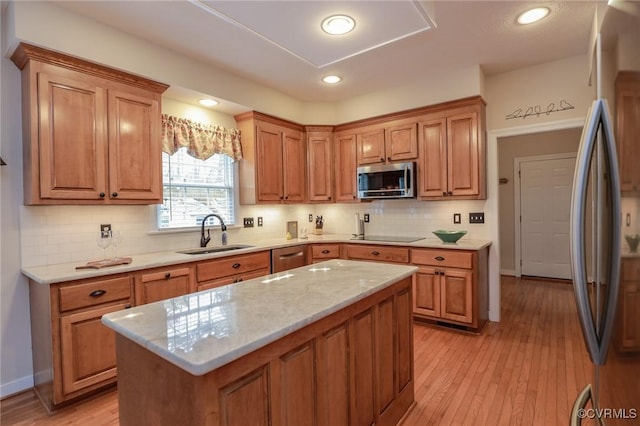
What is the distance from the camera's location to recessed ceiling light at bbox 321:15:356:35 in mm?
2375

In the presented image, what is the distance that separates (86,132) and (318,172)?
2.65 metres

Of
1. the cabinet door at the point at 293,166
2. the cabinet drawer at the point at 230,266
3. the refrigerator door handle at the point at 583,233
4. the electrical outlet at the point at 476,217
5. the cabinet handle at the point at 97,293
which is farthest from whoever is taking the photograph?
the cabinet door at the point at 293,166

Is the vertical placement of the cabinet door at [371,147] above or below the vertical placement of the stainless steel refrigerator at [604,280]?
above

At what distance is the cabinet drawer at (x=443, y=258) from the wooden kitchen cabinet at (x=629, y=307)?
236cm

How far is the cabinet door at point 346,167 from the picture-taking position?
4.27 metres

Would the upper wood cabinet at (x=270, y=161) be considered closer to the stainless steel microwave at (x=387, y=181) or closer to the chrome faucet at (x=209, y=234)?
the chrome faucet at (x=209, y=234)

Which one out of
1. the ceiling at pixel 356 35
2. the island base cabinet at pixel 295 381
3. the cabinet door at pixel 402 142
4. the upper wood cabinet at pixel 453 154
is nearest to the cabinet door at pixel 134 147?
the ceiling at pixel 356 35

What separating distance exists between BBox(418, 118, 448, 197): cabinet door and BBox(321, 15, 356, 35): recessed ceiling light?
161 cm

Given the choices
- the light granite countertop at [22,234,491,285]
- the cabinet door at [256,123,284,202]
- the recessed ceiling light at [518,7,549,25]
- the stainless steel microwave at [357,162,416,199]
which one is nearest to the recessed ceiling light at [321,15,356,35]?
the recessed ceiling light at [518,7,549,25]

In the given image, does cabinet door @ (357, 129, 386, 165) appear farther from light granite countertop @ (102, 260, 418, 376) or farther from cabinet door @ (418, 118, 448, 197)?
light granite countertop @ (102, 260, 418, 376)

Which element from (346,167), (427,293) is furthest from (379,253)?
(346,167)

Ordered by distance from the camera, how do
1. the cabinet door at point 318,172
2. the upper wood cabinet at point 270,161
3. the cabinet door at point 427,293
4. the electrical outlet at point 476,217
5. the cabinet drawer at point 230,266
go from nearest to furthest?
the cabinet drawer at point 230,266 < the cabinet door at point 427,293 < the electrical outlet at point 476,217 < the upper wood cabinet at point 270,161 < the cabinet door at point 318,172

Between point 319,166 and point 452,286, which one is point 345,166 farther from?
point 452,286

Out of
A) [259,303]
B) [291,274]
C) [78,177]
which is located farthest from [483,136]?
[78,177]
